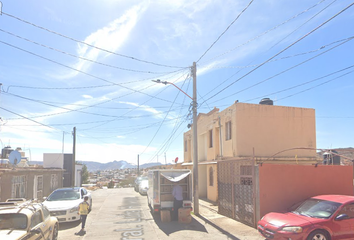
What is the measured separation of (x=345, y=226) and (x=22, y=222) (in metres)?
8.31

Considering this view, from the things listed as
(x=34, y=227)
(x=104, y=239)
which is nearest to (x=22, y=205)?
(x=34, y=227)

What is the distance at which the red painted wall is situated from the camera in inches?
398

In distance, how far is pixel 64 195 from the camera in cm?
1373

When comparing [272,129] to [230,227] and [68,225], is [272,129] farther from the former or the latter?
[68,225]

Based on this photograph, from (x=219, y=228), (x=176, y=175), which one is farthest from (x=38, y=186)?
(x=219, y=228)

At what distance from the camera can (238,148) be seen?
1557 centimetres

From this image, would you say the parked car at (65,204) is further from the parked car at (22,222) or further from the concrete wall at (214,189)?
the concrete wall at (214,189)

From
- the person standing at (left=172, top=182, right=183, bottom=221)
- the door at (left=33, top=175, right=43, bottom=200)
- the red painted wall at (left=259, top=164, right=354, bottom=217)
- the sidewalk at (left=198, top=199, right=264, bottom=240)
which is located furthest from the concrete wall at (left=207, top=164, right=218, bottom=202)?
the door at (left=33, top=175, right=43, bottom=200)

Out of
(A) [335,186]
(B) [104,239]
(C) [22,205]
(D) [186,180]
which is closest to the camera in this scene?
(C) [22,205]

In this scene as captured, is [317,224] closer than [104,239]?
Yes

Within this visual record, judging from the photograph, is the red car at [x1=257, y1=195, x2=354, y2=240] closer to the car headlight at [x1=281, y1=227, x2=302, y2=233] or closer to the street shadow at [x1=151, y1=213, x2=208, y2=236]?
the car headlight at [x1=281, y1=227, x2=302, y2=233]

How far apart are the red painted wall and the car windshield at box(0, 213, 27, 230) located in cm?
744

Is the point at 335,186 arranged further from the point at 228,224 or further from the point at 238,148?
the point at 238,148

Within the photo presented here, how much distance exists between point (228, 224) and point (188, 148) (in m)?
14.7
